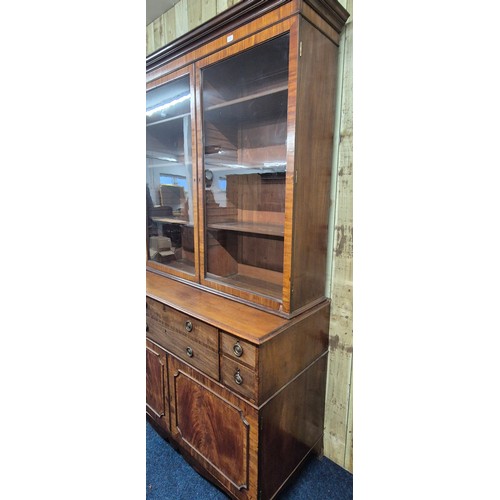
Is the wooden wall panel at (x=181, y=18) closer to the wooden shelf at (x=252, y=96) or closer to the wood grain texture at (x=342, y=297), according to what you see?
the wooden shelf at (x=252, y=96)

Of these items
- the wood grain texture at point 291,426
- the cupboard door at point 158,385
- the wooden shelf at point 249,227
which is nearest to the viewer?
the wood grain texture at point 291,426

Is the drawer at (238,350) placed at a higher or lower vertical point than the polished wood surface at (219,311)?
lower

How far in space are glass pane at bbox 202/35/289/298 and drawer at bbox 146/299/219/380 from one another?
0.28 m

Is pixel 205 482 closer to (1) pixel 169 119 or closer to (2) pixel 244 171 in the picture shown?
(2) pixel 244 171

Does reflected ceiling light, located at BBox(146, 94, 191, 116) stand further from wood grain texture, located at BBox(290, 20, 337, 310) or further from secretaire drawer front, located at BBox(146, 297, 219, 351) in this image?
secretaire drawer front, located at BBox(146, 297, 219, 351)

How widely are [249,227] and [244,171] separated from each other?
12.1 inches

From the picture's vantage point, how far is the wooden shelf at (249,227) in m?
1.44

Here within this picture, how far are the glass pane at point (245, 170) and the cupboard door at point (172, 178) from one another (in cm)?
11

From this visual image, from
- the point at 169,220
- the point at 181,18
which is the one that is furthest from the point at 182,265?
the point at 181,18

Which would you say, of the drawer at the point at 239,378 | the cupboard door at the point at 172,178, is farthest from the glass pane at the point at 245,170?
the drawer at the point at 239,378

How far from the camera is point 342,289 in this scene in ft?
4.68
